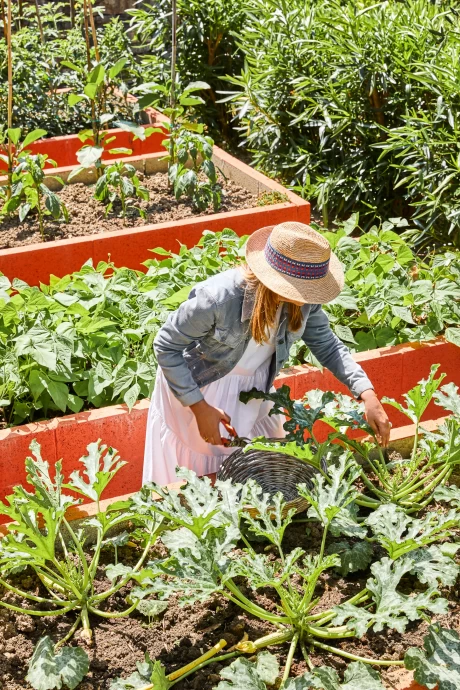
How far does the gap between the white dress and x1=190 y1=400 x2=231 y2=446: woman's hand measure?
216 mm

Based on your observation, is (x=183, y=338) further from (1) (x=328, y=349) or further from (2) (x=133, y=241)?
(2) (x=133, y=241)

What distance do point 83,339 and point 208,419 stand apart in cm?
97

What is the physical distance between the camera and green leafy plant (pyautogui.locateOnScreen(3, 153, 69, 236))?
5035 mm

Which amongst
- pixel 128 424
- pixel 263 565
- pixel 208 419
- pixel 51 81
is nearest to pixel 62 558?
pixel 208 419

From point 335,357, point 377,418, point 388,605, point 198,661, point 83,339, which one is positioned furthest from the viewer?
point 83,339

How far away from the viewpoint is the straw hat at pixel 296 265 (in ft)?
7.95

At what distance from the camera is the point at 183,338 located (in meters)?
2.58

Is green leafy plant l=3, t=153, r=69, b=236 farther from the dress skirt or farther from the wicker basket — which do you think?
the wicker basket

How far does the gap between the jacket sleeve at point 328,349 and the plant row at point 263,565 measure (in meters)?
0.12

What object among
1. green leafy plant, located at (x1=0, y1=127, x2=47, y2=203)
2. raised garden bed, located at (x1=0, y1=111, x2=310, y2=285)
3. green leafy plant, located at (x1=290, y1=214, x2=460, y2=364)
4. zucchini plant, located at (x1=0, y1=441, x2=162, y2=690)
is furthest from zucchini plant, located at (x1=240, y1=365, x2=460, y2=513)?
green leafy plant, located at (x1=0, y1=127, x2=47, y2=203)

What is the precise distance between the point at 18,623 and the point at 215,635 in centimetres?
50

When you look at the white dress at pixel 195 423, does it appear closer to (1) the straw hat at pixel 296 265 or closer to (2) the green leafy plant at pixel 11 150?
(1) the straw hat at pixel 296 265

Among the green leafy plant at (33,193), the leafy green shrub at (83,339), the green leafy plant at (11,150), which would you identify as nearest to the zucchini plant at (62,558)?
the leafy green shrub at (83,339)

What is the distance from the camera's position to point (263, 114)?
6121mm
